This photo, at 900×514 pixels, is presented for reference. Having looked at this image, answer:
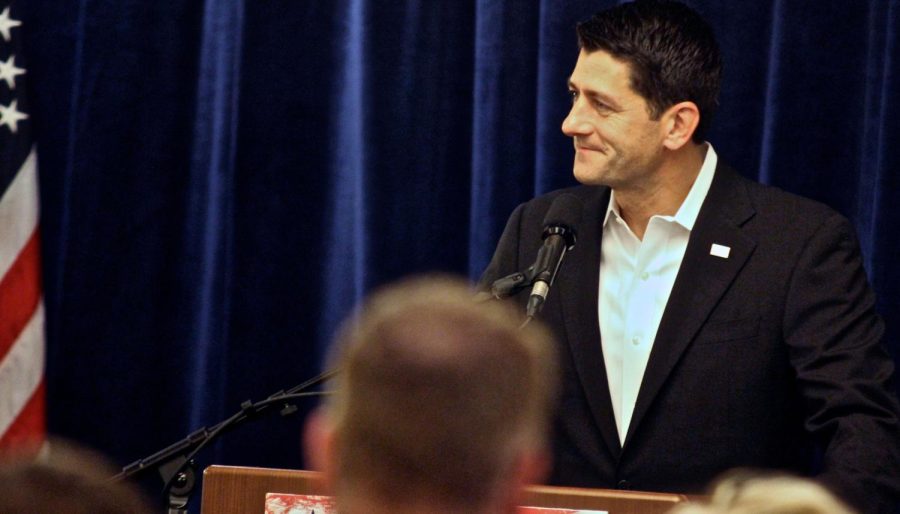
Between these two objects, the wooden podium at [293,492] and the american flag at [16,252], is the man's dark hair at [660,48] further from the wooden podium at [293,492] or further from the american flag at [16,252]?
the american flag at [16,252]

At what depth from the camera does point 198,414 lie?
3744 mm

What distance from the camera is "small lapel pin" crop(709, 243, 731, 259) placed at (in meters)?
2.77

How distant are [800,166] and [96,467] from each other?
2.65 metres

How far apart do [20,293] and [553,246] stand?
6.39 ft

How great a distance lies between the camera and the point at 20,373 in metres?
3.62

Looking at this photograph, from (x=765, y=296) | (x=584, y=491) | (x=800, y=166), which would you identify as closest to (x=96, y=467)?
(x=584, y=491)

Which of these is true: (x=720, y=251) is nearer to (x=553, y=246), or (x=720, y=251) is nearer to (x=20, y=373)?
(x=553, y=246)

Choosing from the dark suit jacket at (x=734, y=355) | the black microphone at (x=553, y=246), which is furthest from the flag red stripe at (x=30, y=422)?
the black microphone at (x=553, y=246)

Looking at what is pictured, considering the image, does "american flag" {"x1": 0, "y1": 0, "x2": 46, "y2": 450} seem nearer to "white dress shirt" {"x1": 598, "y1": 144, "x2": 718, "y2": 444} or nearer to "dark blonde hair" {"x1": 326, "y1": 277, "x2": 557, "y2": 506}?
"white dress shirt" {"x1": 598, "y1": 144, "x2": 718, "y2": 444}

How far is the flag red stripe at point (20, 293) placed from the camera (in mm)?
3623

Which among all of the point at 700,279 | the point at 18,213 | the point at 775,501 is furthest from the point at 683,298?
the point at 18,213

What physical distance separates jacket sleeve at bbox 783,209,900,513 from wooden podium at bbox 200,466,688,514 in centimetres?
51

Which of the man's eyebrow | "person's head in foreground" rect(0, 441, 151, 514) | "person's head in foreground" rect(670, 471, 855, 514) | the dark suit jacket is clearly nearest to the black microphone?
the dark suit jacket

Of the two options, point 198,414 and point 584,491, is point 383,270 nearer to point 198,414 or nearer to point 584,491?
point 198,414
